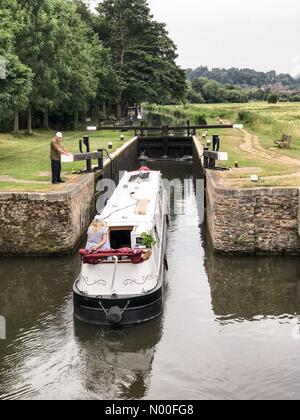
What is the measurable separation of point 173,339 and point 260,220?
21.6 feet

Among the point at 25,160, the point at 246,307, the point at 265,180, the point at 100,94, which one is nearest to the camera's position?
the point at 246,307

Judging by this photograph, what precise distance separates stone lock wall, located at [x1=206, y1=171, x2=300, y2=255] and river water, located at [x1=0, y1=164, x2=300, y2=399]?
46 centimetres

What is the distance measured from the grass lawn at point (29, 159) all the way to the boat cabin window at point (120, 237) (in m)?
5.84

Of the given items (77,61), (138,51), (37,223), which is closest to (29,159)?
(37,223)

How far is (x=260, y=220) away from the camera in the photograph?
60.2ft

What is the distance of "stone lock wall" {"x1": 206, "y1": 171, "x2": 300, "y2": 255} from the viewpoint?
18.3 metres

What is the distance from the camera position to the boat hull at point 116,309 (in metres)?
13.3

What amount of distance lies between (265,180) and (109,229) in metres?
7.83

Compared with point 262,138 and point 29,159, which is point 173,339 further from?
point 262,138

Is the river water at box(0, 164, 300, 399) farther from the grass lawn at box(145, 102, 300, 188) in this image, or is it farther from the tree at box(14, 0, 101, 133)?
the tree at box(14, 0, 101, 133)

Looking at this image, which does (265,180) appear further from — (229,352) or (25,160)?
(25,160)

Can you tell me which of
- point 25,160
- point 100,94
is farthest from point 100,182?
point 100,94

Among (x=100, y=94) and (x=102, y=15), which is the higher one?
(x=102, y=15)

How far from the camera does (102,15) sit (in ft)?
227
